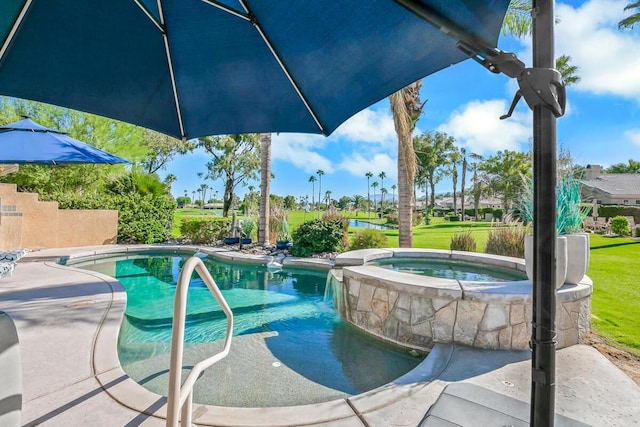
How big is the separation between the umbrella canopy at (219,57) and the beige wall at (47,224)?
10.1 m

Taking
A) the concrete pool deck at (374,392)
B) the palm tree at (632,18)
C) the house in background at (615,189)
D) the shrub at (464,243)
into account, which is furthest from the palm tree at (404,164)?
the house in background at (615,189)

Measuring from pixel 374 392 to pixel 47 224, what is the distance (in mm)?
12807

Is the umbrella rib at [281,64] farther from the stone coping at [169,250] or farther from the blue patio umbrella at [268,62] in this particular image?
the stone coping at [169,250]

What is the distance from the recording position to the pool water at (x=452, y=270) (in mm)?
5125

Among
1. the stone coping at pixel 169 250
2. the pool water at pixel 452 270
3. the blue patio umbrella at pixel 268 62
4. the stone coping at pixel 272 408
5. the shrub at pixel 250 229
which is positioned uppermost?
the blue patio umbrella at pixel 268 62

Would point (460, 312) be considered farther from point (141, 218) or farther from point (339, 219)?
point (141, 218)

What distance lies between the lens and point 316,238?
9695mm

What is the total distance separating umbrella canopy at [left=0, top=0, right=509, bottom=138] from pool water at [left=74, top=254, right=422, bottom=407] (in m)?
2.38

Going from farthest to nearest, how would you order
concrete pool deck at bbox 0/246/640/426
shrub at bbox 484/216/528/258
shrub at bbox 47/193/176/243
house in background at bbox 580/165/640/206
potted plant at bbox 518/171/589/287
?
house in background at bbox 580/165/640/206 < shrub at bbox 47/193/176/243 < shrub at bbox 484/216/528/258 < potted plant at bbox 518/171/589/287 < concrete pool deck at bbox 0/246/640/426

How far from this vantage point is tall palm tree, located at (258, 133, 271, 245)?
11.0m

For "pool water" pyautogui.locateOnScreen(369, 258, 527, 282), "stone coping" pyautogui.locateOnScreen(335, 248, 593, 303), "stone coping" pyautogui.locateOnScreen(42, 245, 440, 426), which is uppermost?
"stone coping" pyautogui.locateOnScreen(335, 248, 593, 303)

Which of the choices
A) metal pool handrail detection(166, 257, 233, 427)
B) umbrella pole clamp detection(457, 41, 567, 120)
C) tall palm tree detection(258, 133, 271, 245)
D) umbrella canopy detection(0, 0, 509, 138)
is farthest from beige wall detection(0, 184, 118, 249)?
umbrella pole clamp detection(457, 41, 567, 120)

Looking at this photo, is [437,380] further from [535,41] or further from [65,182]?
[65,182]

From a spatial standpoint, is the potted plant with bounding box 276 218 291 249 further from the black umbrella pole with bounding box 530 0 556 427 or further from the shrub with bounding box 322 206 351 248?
the black umbrella pole with bounding box 530 0 556 427
